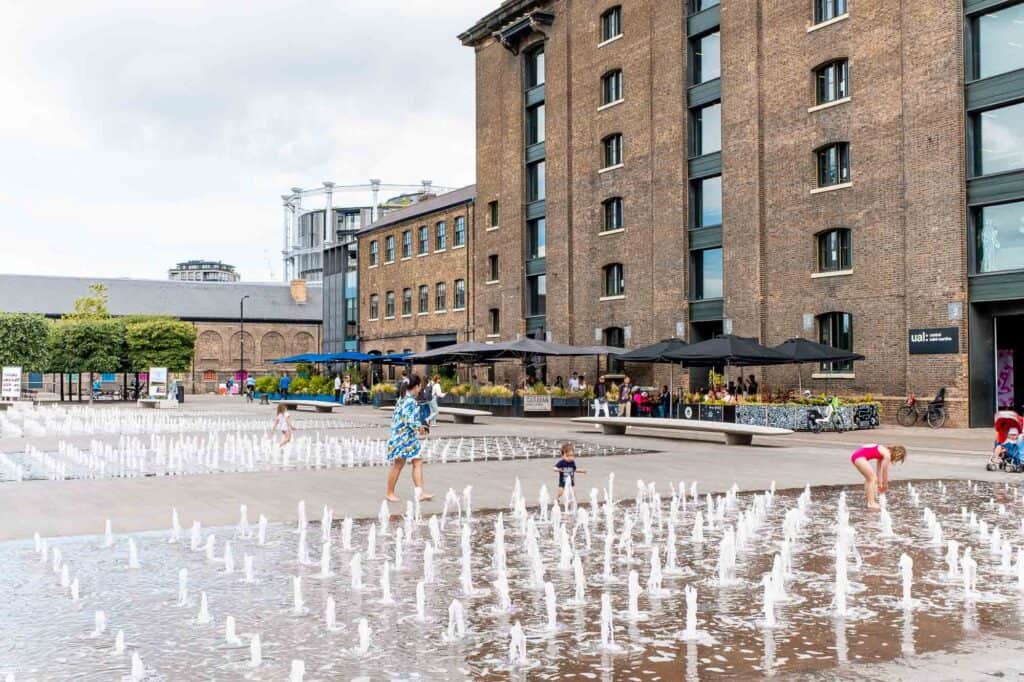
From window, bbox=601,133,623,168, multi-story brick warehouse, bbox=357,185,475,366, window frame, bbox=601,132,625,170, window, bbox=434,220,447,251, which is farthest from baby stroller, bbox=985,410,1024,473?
window, bbox=434,220,447,251

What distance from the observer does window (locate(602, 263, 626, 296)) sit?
4381 cm

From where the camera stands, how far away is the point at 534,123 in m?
50.6

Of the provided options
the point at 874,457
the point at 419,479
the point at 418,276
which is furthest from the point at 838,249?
the point at 418,276

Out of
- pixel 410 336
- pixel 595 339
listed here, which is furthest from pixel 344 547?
pixel 410 336

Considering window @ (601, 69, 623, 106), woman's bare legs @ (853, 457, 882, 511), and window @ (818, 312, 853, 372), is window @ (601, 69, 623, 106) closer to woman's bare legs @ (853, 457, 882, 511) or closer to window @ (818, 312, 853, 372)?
window @ (818, 312, 853, 372)

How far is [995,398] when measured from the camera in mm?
29781

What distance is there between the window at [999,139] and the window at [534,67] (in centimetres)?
2477

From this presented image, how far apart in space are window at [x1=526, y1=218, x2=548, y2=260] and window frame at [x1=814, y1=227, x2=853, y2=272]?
1711 centimetres

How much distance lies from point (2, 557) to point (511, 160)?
43.5 m

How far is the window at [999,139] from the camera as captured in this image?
28625 millimetres

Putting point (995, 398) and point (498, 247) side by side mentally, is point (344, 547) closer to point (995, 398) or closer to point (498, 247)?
point (995, 398)

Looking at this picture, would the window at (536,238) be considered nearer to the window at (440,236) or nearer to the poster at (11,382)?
the window at (440,236)

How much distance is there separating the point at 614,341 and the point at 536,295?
725cm

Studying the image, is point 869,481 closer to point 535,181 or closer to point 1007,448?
point 1007,448
